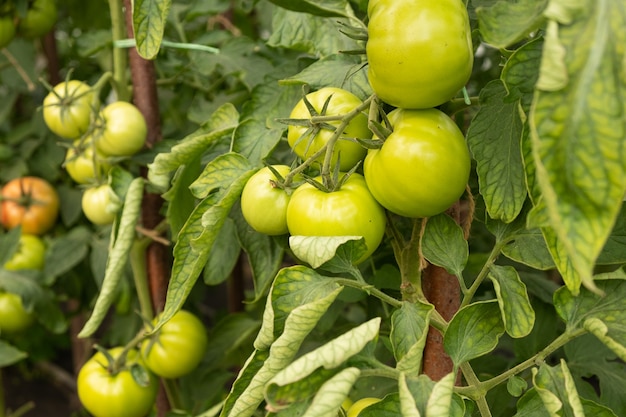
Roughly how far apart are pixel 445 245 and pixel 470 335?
3.1 inches

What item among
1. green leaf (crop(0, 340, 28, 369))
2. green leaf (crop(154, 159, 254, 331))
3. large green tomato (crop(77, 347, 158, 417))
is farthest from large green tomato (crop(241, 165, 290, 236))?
green leaf (crop(0, 340, 28, 369))

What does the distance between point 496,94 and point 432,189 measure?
0.32 ft

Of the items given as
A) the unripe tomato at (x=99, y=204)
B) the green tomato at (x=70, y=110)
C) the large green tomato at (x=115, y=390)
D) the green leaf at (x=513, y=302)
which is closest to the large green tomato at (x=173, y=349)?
the large green tomato at (x=115, y=390)

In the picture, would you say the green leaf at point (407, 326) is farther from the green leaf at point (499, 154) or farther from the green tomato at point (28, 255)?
the green tomato at point (28, 255)

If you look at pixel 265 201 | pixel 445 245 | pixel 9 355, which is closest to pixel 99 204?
pixel 9 355

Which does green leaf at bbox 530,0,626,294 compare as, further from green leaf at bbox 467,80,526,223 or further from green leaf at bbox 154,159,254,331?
green leaf at bbox 154,159,254,331

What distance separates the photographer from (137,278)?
0.94 metres

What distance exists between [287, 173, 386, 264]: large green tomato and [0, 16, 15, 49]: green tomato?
0.81 m

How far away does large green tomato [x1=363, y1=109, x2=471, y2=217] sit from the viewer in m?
0.46

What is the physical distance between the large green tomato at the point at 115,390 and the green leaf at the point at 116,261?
0.58 ft

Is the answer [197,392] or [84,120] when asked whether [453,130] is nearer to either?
[84,120]

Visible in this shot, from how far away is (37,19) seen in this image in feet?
3.74

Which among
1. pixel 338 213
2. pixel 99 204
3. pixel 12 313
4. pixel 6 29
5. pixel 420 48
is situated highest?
pixel 420 48

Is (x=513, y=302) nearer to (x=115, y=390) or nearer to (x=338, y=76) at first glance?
(x=338, y=76)
